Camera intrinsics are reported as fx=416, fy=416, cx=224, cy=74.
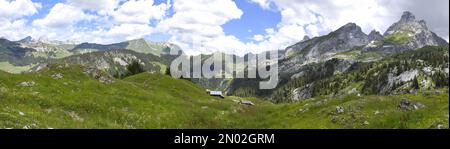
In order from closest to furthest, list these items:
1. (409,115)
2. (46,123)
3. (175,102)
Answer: (46,123) < (409,115) < (175,102)

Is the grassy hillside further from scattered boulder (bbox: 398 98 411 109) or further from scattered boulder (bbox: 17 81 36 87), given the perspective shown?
scattered boulder (bbox: 398 98 411 109)

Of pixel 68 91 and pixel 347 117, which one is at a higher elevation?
pixel 68 91

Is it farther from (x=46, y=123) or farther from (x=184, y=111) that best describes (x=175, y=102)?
(x=46, y=123)

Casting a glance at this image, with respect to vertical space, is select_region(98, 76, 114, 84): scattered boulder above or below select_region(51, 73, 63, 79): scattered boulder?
below

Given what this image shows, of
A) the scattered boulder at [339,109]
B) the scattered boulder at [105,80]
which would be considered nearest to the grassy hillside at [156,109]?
the scattered boulder at [339,109]

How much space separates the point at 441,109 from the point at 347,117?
41.8ft

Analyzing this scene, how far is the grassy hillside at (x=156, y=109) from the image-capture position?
1976 inches

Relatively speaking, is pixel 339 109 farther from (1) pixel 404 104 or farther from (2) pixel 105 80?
(2) pixel 105 80

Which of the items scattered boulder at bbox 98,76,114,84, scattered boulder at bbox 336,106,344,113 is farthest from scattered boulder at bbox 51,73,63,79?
scattered boulder at bbox 336,106,344,113

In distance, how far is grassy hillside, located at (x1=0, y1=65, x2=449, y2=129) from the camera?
1976 inches

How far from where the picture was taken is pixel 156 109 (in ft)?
209

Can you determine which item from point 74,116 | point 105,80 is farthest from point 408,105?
point 105,80
